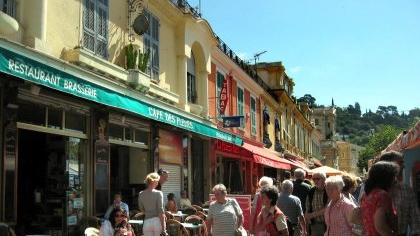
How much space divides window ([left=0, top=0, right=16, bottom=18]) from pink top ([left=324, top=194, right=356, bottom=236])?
6267 millimetres

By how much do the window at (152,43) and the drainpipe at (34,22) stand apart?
17.1 ft

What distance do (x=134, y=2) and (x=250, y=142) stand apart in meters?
13.7

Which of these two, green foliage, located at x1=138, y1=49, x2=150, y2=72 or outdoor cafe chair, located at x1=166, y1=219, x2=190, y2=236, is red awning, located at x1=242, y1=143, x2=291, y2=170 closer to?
green foliage, located at x1=138, y1=49, x2=150, y2=72

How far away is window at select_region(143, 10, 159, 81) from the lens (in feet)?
49.3

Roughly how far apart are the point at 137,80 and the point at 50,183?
3.27 metres

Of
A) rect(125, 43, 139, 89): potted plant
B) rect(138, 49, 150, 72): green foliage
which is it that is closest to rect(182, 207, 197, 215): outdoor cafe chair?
rect(125, 43, 139, 89): potted plant

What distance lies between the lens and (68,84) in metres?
8.53

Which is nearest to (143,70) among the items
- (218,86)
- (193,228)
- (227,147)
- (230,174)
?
(193,228)

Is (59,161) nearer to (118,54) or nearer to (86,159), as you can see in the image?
(86,159)

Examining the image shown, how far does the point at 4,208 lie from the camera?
28.7 ft

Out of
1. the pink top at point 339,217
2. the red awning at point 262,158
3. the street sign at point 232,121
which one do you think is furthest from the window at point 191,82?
the pink top at point 339,217

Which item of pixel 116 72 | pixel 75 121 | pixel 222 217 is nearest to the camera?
pixel 222 217

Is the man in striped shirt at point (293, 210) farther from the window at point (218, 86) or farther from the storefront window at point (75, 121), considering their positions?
the window at point (218, 86)

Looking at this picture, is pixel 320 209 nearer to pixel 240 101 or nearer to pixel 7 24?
pixel 7 24
